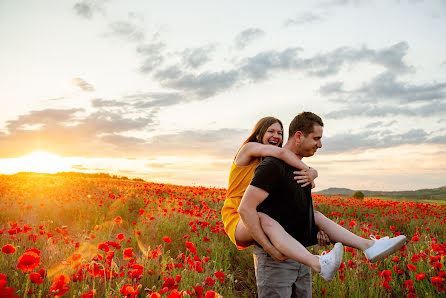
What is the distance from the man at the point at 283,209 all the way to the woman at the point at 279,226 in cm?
10

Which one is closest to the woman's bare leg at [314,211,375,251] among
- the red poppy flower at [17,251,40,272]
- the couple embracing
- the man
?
the couple embracing

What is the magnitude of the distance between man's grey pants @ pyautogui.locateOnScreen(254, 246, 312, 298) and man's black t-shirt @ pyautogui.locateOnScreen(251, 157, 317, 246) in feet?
0.98

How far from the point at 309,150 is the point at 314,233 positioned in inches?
35.0

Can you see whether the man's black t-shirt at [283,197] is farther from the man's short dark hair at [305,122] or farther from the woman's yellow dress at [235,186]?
the woman's yellow dress at [235,186]

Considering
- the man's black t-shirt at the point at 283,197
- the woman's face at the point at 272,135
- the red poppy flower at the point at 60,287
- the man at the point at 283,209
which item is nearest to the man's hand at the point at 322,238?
the man at the point at 283,209

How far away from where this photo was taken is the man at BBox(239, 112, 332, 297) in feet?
9.58

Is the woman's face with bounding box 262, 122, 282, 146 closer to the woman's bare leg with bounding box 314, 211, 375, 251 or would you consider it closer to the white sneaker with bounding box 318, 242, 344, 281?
the woman's bare leg with bounding box 314, 211, 375, 251

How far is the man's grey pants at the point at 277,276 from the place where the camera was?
303 cm

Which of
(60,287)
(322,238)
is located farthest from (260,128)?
(60,287)

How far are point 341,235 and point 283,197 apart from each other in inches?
38.6

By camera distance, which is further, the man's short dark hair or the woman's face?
the woman's face

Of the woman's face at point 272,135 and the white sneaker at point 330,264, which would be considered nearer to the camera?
the white sneaker at point 330,264

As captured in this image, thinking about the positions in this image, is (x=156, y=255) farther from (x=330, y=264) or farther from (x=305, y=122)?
(x=305, y=122)

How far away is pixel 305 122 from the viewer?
3359mm
